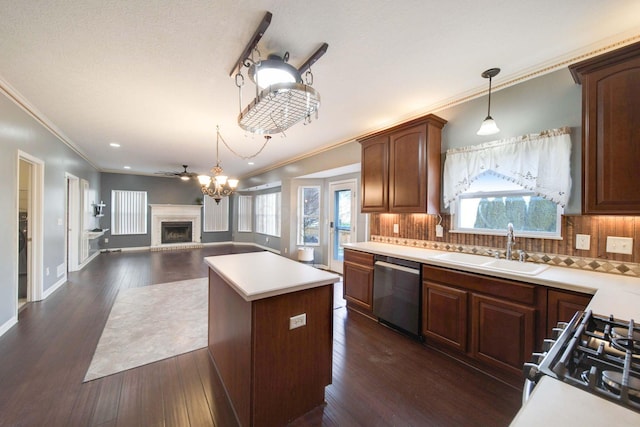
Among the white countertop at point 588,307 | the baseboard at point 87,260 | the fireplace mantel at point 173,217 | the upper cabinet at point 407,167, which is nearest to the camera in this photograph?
the white countertop at point 588,307

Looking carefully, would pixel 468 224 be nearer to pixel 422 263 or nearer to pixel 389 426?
pixel 422 263

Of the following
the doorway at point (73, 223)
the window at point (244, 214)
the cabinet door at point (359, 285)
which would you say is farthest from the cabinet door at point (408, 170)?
the window at point (244, 214)

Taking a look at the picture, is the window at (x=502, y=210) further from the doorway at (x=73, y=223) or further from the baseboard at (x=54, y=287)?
the doorway at (x=73, y=223)

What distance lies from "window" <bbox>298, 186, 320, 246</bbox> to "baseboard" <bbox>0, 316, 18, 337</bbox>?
446 centimetres

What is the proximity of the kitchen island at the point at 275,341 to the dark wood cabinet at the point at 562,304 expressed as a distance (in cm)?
151

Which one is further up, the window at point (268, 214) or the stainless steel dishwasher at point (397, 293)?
the window at point (268, 214)

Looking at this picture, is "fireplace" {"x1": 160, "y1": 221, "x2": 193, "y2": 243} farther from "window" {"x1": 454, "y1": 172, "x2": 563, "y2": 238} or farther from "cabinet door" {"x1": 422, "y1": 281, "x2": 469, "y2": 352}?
"window" {"x1": 454, "y1": 172, "x2": 563, "y2": 238}

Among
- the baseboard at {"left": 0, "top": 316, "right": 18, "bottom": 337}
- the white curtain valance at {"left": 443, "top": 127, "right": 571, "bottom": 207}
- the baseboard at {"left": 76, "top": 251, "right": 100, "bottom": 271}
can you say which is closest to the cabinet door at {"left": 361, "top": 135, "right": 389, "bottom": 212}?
the white curtain valance at {"left": 443, "top": 127, "right": 571, "bottom": 207}

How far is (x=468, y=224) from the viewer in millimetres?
2715

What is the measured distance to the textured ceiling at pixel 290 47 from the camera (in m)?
1.56

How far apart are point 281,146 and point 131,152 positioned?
3399 mm

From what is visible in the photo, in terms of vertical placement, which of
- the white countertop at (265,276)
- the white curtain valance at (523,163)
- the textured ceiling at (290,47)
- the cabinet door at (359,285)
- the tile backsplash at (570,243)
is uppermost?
the textured ceiling at (290,47)

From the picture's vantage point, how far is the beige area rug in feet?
7.37

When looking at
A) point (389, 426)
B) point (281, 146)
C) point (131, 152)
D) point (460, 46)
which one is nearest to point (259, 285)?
point (389, 426)
